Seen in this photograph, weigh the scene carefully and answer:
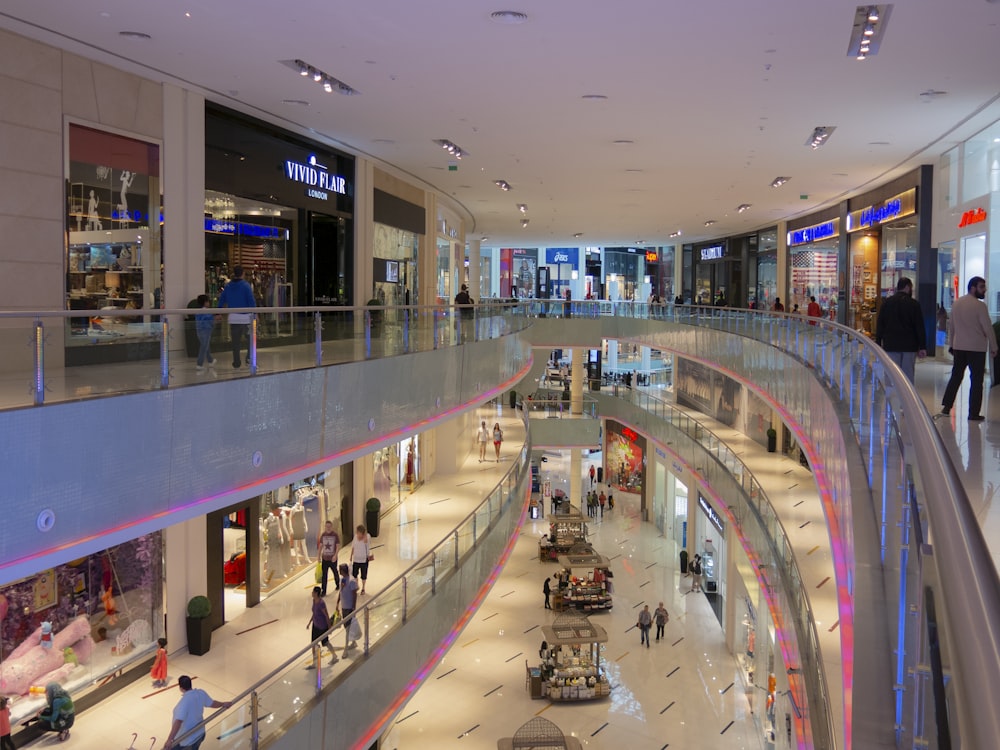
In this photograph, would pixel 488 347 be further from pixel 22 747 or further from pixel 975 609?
pixel 975 609

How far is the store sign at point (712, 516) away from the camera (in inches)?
1071

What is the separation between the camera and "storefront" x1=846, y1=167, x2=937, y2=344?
18.4m

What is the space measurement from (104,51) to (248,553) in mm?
7959

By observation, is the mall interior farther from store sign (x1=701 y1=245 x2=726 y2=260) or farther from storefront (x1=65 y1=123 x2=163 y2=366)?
store sign (x1=701 y1=245 x2=726 y2=260)

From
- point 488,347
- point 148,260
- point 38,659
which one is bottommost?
point 38,659

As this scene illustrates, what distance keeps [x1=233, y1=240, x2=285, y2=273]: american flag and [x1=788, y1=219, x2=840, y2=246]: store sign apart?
17382mm

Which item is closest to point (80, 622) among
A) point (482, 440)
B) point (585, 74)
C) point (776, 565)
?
point (585, 74)

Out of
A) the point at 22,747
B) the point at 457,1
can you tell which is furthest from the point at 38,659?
the point at 457,1

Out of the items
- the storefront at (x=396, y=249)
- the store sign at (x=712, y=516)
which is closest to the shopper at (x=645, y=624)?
the store sign at (x=712, y=516)

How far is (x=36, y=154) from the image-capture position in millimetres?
10055

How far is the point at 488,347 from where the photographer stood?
17.3 meters

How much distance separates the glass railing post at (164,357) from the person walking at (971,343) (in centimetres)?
759

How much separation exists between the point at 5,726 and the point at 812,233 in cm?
2612

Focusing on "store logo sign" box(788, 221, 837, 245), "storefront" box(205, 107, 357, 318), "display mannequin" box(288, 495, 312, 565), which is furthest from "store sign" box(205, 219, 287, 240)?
"store logo sign" box(788, 221, 837, 245)
